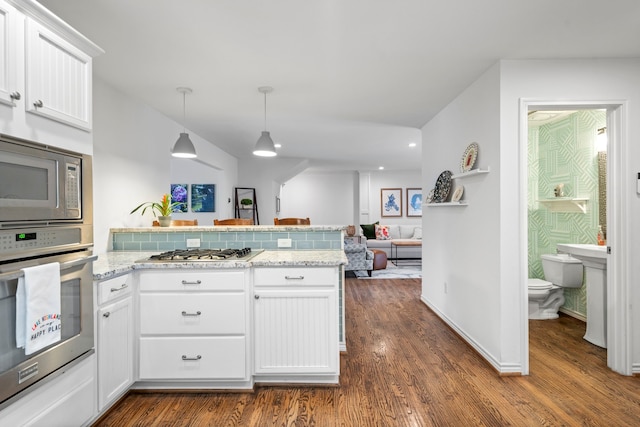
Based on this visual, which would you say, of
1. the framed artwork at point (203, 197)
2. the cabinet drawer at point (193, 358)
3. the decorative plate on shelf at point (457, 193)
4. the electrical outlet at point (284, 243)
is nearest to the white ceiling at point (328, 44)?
the decorative plate on shelf at point (457, 193)

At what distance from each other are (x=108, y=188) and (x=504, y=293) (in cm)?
333

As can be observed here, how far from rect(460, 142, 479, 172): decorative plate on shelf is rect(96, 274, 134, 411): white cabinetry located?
2742 millimetres

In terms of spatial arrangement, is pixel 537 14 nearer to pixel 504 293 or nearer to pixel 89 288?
pixel 504 293

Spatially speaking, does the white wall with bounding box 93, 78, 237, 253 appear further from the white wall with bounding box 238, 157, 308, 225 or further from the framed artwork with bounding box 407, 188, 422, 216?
the framed artwork with bounding box 407, 188, 422, 216

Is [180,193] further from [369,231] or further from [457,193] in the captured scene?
[457,193]

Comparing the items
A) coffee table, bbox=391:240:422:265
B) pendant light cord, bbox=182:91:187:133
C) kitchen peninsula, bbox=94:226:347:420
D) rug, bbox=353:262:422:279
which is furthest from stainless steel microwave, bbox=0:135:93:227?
coffee table, bbox=391:240:422:265

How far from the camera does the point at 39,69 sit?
4.99 ft

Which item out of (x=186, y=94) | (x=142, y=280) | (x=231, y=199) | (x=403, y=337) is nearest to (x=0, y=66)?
(x=142, y=280)

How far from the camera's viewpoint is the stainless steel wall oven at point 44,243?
1374 millimetres

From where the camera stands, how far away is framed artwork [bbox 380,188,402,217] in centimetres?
1029

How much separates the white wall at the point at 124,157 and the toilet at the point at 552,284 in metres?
4.10

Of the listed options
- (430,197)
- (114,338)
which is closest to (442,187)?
(430,197)

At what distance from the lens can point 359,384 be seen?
8.16 feet

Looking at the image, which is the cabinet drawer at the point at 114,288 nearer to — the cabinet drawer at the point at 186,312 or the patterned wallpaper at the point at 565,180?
the cabinet drawer at the point at 186,312
